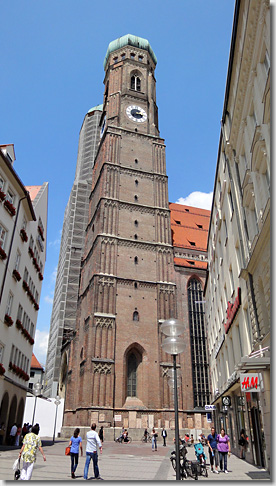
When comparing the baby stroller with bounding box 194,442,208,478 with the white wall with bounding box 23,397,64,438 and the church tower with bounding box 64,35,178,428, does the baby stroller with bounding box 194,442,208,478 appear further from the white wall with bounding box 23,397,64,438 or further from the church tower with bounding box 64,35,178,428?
the white wall with bounding box 23,397,64,438

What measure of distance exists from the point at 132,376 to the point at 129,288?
833 centimetres

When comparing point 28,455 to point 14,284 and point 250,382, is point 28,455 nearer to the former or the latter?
point 250,382

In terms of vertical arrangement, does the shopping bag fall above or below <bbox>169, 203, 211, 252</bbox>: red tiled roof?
below

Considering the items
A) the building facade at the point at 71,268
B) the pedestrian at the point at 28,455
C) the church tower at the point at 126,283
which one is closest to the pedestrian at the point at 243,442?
the pedestrian at the point at 28,455

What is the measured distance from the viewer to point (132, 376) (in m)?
35.3

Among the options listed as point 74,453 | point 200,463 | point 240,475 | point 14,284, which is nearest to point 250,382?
point 240,475

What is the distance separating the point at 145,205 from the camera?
43125 mm

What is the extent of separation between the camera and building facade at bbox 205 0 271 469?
11219mm

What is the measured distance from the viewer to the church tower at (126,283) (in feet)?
109

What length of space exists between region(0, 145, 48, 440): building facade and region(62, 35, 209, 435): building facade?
7.83 meters

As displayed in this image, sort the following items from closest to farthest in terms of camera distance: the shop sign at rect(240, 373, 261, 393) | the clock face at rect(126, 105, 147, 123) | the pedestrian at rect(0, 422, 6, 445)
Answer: the shop sign at rect(240, 373, 261, 393)
the pedestrian at rect(0, 422, 6, 445)
the clock face at rect(126, 105, 147, 123)

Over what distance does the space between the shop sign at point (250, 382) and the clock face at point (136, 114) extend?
42.7 metres

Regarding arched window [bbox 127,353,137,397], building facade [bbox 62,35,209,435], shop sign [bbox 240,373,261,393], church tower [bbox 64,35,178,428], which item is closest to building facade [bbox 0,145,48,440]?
church tower [bbox 64,35,178,428]

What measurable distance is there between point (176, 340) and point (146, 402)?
27.8 m
